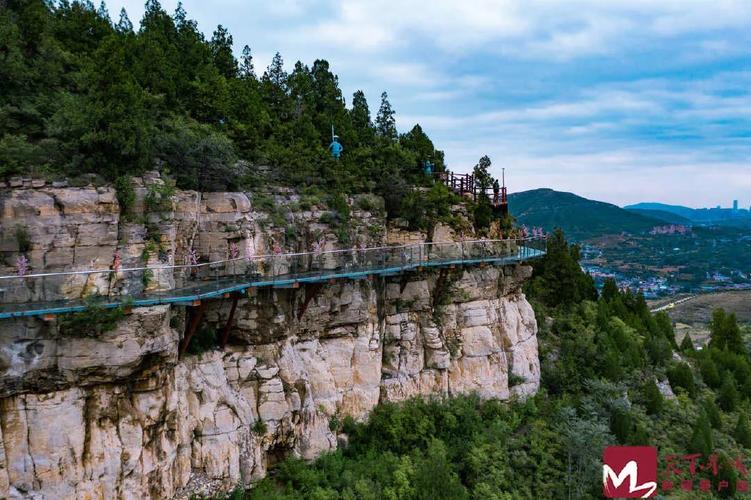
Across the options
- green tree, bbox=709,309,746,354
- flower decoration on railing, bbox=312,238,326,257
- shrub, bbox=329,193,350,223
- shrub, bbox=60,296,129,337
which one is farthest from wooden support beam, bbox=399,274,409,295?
green tree, bbox=709,309,746,354

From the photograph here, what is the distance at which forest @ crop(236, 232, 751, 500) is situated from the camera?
81.3ft

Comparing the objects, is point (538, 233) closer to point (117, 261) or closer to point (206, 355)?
point (206, 355)

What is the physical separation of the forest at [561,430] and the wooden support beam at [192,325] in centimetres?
635

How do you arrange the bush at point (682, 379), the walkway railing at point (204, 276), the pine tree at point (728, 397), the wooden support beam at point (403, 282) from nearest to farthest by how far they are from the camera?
the walkway railing at point (204, 276) → the wooden support beam at point (403, 282) → the bush at point (682, 379) → the pine tree at point (728, 397)

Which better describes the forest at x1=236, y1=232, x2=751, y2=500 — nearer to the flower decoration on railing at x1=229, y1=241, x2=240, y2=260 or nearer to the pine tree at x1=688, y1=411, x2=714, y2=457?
→ the pine tree at x1=688, y1=411, x2=714, y2=457

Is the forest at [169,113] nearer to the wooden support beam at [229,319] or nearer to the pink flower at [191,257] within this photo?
the pink flower at [191,257]

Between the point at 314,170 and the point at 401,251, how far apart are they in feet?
21.8

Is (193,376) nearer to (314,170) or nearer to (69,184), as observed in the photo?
(69,184)

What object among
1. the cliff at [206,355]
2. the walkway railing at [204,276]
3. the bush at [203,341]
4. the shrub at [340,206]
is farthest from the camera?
the shrub at [340,206]

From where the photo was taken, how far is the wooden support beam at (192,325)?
19.7 meters

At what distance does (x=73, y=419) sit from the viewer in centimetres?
1684

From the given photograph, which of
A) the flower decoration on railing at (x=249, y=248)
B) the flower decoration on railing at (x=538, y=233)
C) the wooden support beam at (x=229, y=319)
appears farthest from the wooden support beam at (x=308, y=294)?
the flower decoration on railing at (x=538, y=233)

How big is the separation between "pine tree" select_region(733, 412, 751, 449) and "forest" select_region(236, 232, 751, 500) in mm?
74

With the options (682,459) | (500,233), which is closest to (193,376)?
(500,233)
